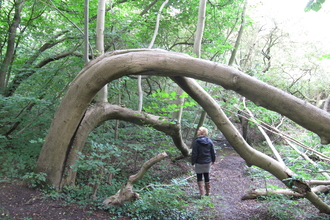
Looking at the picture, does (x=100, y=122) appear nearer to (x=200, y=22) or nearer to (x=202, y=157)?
(x=202, y=157)

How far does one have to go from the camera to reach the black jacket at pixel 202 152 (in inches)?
213

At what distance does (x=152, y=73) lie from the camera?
4.05 metres

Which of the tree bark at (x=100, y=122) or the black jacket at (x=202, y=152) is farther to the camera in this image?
the black jacket at (x=202, y=152)

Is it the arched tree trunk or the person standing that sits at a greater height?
the arched tree trunk

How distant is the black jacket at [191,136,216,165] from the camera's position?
5.41 m

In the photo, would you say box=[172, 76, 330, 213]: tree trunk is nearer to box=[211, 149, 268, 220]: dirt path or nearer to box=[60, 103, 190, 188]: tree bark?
box=[211, 149, 268, 220]: dirt path

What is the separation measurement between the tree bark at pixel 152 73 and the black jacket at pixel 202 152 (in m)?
1.17

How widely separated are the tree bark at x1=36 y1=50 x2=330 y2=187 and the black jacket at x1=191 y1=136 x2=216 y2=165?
1169 millimetres

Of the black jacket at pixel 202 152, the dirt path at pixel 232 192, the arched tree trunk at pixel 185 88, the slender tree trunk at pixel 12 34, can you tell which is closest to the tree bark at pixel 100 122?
the arched tree trunk at pixel 185 88

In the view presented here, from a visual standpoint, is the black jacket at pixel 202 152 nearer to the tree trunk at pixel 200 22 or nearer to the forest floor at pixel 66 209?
the forest floor at pixel 66 209

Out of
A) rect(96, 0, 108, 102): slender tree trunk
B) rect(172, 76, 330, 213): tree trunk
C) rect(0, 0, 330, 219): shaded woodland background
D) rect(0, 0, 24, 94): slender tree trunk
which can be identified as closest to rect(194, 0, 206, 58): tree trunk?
rect(0, 0, 330, 219): shaded woodland background

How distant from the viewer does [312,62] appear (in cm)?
1262

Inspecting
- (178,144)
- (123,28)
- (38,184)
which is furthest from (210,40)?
(38,184)

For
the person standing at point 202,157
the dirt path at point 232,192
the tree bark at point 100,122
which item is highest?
the tree bark at point 100,122
